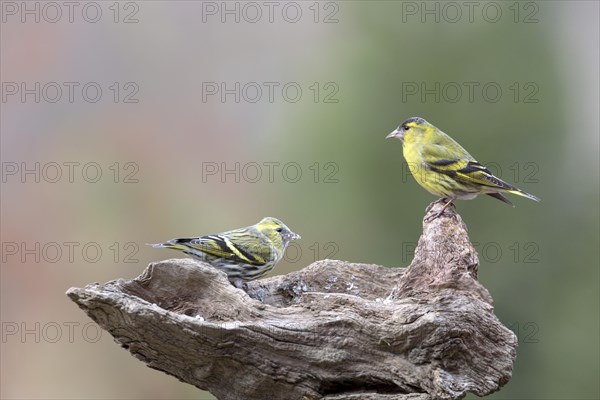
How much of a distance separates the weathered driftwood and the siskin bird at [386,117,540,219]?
1.96 meters

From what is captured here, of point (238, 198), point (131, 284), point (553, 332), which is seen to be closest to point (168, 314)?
point (131, 284)

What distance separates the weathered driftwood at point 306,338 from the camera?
428 centimetres

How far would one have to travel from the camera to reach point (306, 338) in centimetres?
443

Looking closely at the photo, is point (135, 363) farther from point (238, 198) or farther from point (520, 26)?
point (520, 26)

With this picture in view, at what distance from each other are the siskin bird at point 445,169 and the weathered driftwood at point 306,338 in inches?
77.2

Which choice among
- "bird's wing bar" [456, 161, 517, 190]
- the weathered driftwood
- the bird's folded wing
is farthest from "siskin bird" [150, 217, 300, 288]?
"bird's wing bar" [456, 161, 517, 190]

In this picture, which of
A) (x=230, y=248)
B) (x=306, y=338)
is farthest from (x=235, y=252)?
(x=306, y=338)

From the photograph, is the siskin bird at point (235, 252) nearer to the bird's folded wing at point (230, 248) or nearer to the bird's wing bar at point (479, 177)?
the bird's folded wing at point (230, 248)

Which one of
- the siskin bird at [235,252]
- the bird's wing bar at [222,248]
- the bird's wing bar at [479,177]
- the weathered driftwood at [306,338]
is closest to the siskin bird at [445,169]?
the bird's wing bar at [479,177]

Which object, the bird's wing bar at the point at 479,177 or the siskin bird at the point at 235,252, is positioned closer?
the siskin bird at the point at 235,252

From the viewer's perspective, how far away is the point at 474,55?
8992mm

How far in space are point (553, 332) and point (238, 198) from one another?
13.7 feet

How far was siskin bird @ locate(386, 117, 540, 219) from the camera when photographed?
21.8ft

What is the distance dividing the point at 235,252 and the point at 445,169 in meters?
1.91
